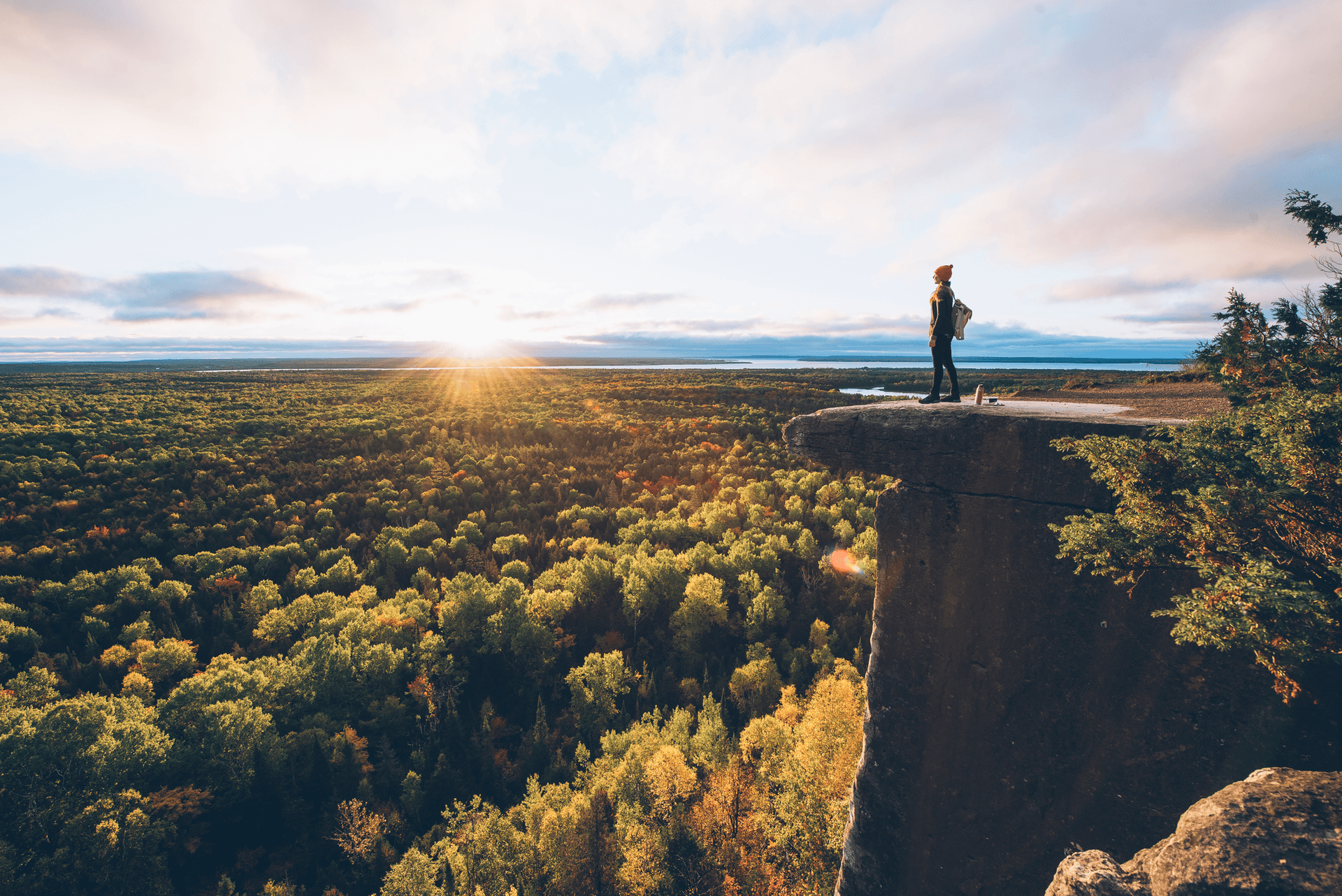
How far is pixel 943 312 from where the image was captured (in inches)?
279

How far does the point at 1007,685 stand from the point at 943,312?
5.08 metres

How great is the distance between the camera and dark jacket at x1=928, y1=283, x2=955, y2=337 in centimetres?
704

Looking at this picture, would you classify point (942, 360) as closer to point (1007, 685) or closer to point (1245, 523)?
point (1245, 523)

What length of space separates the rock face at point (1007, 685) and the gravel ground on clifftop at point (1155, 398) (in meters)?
1.14

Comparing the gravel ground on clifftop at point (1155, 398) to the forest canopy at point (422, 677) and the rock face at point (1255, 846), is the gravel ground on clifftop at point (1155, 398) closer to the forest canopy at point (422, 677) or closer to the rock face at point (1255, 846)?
the rock face at point (1255, 846)

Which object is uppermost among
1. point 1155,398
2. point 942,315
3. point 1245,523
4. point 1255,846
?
point 942,315

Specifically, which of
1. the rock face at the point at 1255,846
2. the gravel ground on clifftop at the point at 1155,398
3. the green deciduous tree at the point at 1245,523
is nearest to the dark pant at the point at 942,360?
the gravel ground on clifftop at the point at 1155,398

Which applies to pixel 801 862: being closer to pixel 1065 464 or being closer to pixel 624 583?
pixel 1065 464

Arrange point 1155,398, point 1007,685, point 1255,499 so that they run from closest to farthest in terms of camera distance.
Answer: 1. point 1255,499
2. point 1007,685
3. point 1155,398

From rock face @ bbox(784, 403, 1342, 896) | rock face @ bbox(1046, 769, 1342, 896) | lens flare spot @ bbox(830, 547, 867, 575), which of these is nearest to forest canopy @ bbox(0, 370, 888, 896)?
lens flare spot @ bbox(830, 547, 867, 575)

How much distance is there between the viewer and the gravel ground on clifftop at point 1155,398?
6.32 metres

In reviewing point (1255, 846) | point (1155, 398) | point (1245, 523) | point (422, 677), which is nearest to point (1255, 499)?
point (1245, 523)

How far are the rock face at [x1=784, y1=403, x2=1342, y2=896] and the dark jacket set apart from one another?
1106 mm

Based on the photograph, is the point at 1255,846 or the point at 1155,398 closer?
the point at 1255,846
